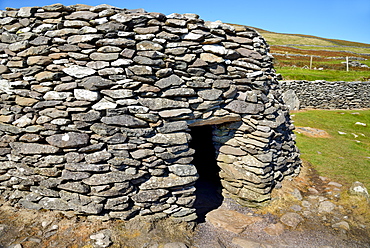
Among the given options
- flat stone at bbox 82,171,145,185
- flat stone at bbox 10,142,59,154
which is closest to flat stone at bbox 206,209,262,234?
flat stone at bbox 82,171,145,185

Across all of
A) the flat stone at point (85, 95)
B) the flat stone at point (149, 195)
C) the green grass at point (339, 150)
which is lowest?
the green grass at point (339, 150)

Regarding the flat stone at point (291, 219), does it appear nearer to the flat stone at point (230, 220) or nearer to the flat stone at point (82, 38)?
the flat stone at point (230, 220)

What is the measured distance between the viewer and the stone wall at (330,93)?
21734mm

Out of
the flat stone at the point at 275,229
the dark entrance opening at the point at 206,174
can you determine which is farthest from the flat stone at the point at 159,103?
the flat stone at the point at 275,229

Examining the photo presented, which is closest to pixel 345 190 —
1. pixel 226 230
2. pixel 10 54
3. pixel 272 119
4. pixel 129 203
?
pixel 272 119

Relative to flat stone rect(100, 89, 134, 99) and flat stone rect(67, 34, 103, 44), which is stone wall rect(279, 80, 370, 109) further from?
flat stone rect(67, 34, 103, 44)

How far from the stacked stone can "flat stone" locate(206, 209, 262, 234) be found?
888mm

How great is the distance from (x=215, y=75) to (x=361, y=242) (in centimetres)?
484

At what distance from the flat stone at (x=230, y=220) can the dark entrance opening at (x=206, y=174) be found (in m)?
0.24

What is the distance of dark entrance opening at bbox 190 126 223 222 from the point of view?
22.8 feet

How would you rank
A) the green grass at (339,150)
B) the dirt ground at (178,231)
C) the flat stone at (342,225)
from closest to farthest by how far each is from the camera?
1. the dirt ground at (178,231)
2. the flat stone at (342,225)
3. the green grass at (339,150)

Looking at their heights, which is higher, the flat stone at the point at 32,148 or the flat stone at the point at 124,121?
the flat stone at the point at 124,121

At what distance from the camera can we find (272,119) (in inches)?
267

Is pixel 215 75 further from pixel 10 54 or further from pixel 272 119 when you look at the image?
pixel 10 54
